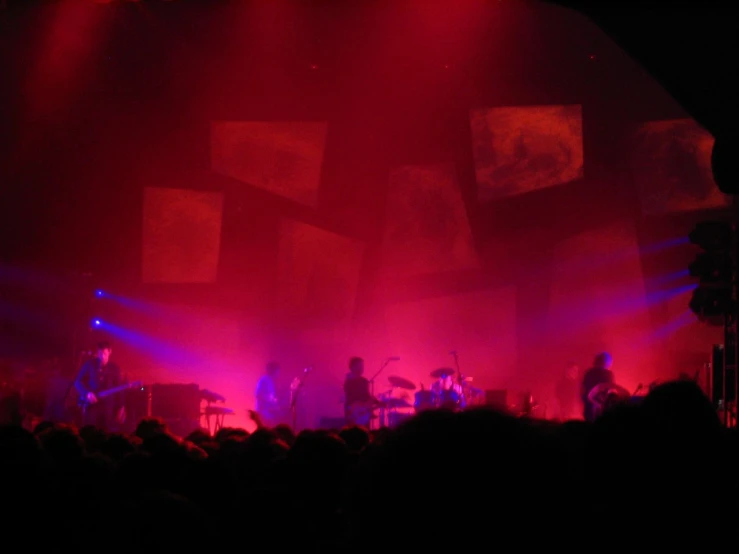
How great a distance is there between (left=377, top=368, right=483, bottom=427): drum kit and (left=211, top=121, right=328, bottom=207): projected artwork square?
3.42m

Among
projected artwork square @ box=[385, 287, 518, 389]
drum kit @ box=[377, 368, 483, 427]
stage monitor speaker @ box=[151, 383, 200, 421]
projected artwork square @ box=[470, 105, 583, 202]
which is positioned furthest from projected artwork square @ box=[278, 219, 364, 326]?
projected artwork square @ box=[470, 105, 583, 202]

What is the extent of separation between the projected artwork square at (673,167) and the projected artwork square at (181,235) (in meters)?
6.89

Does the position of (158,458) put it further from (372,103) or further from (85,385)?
(372,103)

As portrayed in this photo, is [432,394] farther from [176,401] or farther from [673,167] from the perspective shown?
[673,167]

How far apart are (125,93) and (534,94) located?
664cm

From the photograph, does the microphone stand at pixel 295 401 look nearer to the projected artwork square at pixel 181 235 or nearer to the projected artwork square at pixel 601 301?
the projected artwork square at pixel 181 235

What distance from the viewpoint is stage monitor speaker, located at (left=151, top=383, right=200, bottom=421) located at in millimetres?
11164

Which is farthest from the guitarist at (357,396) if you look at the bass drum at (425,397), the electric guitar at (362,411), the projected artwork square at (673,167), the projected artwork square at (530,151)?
the projected artwork square at (673,167)

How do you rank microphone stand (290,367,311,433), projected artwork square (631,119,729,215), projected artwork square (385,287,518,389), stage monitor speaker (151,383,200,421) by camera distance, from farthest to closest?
projected artwork square (631,119,729,215) < projected artwork square (385,287,518,389) < microphone stand (290,367,311,433) < stage monitor speaker (151,383,200,421)

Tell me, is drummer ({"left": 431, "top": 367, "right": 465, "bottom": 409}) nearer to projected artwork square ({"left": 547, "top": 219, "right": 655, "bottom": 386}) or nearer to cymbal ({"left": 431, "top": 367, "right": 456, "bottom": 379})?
cymbal ({"left": 431, "top": 367, "right": 456, "bottom": 379})

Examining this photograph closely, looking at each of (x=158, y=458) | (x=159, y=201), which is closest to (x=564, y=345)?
(x=159, y=201)

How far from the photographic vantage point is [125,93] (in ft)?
42.3

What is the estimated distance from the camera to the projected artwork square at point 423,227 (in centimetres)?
1297

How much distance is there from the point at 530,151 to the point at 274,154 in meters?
4.17
